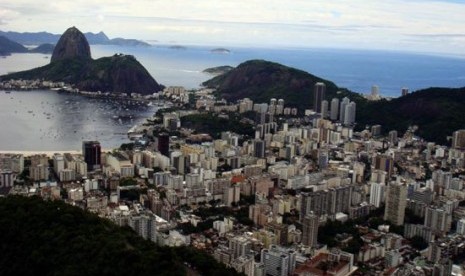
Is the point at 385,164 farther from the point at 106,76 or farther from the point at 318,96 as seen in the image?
→ the point at 106,76

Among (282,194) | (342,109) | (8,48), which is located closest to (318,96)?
(342,109)

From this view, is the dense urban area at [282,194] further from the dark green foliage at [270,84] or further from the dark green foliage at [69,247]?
the dark green foliage at [270,84]

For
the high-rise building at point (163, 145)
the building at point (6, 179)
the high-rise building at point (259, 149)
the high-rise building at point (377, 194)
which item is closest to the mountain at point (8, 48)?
the high-rise building at point (163, 145)

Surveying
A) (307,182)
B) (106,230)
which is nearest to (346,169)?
(307,182)

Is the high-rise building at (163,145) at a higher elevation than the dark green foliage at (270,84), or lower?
lower

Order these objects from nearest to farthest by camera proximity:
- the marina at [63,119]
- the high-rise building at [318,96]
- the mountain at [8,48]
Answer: the marina at [63,119] < the high-rise building at [318,96] < the mountain at [8,48]

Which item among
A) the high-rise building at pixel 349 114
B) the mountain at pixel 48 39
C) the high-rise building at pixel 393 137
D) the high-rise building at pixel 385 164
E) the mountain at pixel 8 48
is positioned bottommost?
the high-rise building at pixel 385 164
